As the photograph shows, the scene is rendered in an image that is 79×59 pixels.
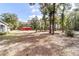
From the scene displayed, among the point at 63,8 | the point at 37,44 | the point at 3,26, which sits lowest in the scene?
the point at 37,44

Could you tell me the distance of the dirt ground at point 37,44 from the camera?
2.33 metres

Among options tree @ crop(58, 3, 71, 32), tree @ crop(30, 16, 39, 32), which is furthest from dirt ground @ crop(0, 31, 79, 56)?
tree @ crop(58, 3, 71, 32)

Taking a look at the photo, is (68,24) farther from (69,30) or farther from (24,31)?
(24,31)

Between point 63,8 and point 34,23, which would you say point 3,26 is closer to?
point 34,23

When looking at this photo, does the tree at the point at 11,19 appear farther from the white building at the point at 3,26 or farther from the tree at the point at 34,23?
the tree at the point at 34,23

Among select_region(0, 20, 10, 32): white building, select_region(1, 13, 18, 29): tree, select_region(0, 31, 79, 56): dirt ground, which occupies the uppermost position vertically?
select_region(1, 13, 18, 29): tree

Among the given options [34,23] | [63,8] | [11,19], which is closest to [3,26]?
[11,19]

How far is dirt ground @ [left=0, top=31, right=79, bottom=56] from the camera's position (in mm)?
2330

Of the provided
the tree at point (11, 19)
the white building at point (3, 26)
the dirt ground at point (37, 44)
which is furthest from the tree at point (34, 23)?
the white building at point (3, 26)

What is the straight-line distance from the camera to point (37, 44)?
2367mm

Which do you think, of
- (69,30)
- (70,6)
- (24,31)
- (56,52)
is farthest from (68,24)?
(24,31)

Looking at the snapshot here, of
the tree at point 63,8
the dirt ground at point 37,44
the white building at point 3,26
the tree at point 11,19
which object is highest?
the tree at point 63,8

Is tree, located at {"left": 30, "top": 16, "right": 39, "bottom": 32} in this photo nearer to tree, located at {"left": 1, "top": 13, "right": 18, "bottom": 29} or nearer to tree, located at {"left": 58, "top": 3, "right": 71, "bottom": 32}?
tree, located at {"left": 1, "top": 13, "right": 18, "bottom": 29}

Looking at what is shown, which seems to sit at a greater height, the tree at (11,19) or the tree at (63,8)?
the tree at (63,8)
